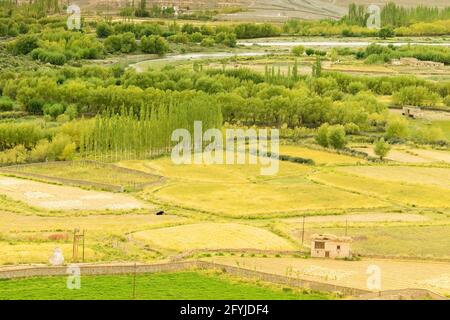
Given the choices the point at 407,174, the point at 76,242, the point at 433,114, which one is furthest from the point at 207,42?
the point at 76,242

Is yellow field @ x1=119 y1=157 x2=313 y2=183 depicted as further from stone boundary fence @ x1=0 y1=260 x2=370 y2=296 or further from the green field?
the green field

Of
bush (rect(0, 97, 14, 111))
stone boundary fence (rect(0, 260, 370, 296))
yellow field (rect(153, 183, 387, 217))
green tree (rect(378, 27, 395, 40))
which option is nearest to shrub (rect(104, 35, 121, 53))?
bush (rect(0, 97, 14, 111))

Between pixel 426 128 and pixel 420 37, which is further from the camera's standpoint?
pixel 420 37

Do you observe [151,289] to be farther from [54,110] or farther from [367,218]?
[54,110]

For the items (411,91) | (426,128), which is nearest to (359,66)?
(411,91)

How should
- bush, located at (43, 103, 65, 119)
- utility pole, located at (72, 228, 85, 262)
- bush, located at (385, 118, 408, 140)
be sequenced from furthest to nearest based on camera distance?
bush, located at (43, 103, 65, 119) → bush, located at (385, 118, 408, 140) → utility pole, located at (72, 228, 85, 262)
